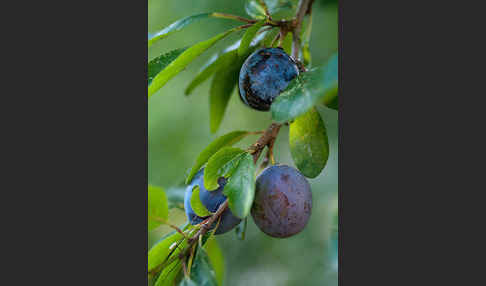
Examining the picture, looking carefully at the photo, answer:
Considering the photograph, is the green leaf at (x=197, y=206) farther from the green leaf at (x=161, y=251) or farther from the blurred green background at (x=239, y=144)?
the blurred green background at (x=239, y=144)

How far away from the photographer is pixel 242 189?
54 centimetres

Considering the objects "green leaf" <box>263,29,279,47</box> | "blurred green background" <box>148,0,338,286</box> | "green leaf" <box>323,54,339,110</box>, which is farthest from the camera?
"blurred green background" <box>148,0,338,286</box>

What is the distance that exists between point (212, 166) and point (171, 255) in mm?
147

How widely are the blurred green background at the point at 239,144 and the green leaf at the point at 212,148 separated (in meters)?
0.72

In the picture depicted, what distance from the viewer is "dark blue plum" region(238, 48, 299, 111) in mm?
621

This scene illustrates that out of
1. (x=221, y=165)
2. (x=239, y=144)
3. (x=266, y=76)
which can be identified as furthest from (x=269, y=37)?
(x=239, y=144)

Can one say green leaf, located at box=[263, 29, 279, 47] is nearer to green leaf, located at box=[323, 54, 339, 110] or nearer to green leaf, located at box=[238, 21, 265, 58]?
green leaf, located at box=[238, 21, 265, 58]

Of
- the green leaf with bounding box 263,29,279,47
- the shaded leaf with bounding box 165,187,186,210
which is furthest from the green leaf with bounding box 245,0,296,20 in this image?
the shaded leaf with bounding box 165,187,186,210

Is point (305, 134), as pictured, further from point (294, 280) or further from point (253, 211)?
point (294, 280)

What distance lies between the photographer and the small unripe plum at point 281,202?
1.99ft

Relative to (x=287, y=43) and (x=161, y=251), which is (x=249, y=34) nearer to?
(x=287, y=43)

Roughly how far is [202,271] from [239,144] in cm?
99

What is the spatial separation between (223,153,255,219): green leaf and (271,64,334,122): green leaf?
78 mm

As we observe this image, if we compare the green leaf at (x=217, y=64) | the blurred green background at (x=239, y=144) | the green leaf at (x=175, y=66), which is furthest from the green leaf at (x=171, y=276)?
the blurred green background at (x=239, y=144)
